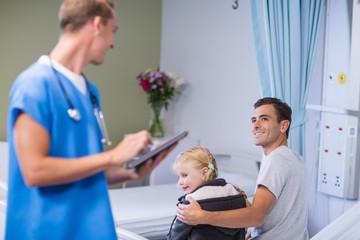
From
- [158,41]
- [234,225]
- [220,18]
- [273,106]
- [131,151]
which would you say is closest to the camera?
[131,151]

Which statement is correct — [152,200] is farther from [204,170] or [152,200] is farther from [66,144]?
[66,144]

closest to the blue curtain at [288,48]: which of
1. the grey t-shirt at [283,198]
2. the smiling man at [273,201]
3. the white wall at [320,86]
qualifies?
the white wall at [320,86]

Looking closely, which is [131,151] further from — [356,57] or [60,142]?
[356,57]

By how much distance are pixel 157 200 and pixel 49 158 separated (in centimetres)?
234

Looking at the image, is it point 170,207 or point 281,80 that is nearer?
point 281,80

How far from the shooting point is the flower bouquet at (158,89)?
14.8 ft

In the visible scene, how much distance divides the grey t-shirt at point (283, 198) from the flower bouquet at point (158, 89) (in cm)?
251

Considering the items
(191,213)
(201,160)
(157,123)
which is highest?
(201,160)

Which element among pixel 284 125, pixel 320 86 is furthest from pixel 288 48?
pixel 284 125

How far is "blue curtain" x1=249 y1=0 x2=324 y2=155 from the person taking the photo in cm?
287

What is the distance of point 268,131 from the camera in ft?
7.14

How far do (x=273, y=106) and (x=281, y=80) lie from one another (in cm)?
71

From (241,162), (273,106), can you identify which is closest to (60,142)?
(273,106)

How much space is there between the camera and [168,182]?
442cm
